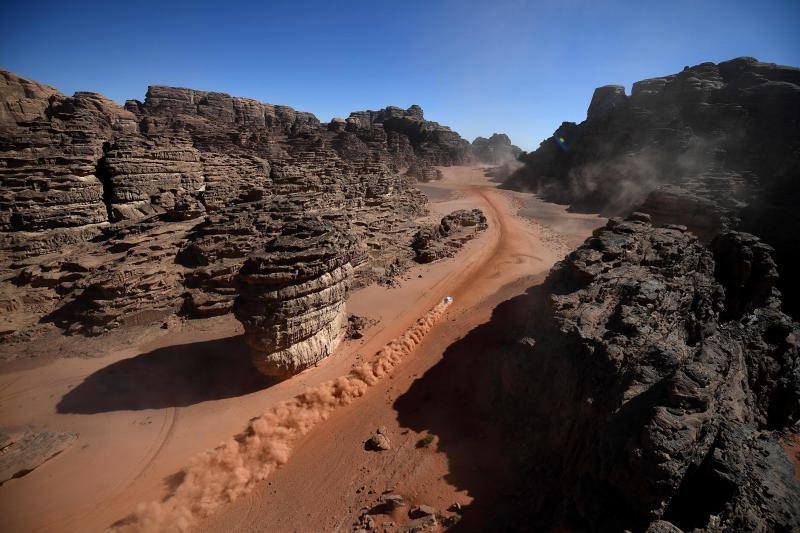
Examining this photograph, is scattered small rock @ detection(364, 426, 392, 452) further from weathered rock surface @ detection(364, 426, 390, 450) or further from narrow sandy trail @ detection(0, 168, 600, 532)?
narrow sandy trail @ detection(0, 168, 600, 532)

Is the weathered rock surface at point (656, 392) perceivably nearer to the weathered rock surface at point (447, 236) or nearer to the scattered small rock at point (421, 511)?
the scattered small rock at point (421, 511)

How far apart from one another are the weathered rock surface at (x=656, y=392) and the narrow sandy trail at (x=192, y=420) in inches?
103

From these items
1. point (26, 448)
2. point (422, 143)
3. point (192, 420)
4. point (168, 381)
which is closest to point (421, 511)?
point (192, 420)

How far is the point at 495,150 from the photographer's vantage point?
307 ft

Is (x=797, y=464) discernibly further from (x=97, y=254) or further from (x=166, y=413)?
(x=97, y=254)

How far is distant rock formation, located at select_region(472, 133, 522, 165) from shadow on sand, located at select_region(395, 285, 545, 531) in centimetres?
8614

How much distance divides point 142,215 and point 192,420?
1550 cm

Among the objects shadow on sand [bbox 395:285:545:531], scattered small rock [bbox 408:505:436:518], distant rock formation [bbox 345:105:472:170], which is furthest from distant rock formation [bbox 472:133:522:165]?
scattered small rock [bbox 408:505:436:518]

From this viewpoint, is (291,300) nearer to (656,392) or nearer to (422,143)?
(656,392)

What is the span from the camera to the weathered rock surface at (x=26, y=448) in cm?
812

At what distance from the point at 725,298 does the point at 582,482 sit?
36.1 feet

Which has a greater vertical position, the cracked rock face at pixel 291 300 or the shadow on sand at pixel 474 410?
the cracked rock face at pixel 291 300

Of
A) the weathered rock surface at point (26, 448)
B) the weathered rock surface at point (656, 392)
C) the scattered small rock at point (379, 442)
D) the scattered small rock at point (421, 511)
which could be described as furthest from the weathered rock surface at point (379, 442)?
the weathered rock surface at point (26, 448)

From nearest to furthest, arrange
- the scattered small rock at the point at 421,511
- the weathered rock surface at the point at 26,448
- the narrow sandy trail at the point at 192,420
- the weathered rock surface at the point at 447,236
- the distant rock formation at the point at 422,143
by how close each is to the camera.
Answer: the scattered small rock at the point at 421,511 → the narrow sandy trail at the point at 192,420 → the weathered rock surface at the point at 26,448 → the weathered rock surface at the point at 447,236 → the distant rock formation at the point at 422,143
